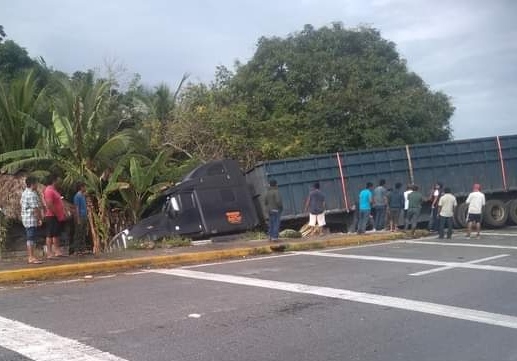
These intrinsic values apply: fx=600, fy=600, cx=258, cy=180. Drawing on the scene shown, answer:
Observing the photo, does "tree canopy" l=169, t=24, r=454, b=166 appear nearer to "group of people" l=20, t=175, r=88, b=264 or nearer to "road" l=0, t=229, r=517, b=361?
"group of people" l=20, t=175, r=88, b=264

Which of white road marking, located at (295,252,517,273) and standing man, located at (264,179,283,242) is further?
standing man, located at (264,179,283,242)

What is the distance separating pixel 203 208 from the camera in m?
15.1

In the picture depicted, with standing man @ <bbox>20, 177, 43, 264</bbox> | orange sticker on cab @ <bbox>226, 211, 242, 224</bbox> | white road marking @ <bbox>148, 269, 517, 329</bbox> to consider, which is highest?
standing man @ <bbox>20, 177, 43, 264</bbox>

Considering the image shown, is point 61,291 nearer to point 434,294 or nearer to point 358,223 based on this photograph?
point 434,294

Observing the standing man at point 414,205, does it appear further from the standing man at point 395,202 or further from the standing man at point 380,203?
the standing man at point 380,203

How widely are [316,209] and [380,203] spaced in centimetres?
218

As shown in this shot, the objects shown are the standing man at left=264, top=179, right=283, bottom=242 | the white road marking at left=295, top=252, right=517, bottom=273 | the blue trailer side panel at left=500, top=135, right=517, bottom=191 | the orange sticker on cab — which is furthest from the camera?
the blue trailer side panel at left=500, top=135, right=517, bottom=191

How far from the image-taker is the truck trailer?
49.4 feet

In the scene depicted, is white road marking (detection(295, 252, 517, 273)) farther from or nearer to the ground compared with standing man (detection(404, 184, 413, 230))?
nearer to the ground

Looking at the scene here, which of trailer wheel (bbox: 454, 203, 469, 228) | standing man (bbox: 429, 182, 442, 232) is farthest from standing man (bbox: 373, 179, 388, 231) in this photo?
trailer wheel (bbox: 454, 203, 469, 228)

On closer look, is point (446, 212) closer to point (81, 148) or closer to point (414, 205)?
point (414, 205)

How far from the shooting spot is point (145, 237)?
47.2ft

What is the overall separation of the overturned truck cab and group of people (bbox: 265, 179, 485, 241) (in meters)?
0.86

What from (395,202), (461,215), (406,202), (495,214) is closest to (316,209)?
(395,202)
